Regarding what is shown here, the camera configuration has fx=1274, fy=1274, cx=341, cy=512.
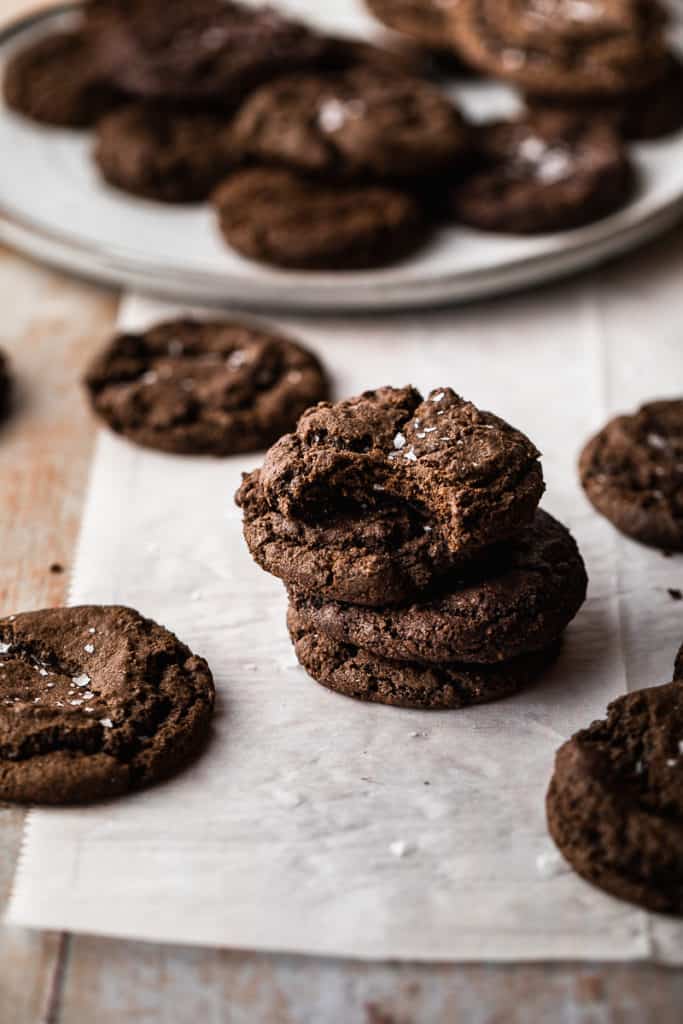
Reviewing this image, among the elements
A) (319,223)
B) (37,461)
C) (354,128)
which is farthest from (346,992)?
(354,128)

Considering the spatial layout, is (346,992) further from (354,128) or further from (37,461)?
(354,128)

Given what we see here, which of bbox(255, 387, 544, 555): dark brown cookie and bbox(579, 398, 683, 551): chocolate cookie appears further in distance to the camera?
bbox(579, 398, 683, 551): chocolate cookie

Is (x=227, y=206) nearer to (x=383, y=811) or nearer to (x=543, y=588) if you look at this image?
(x=543, y=588)

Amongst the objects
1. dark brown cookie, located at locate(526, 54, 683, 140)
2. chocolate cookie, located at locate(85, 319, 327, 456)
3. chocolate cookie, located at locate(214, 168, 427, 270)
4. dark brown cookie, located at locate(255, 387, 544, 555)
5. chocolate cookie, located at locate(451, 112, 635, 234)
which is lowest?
chocolate cookie, located at locate(85, 319, 327, 456)

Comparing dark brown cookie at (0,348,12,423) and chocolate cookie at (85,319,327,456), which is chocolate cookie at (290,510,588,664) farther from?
dark brown cookie at (0,348,12,423)

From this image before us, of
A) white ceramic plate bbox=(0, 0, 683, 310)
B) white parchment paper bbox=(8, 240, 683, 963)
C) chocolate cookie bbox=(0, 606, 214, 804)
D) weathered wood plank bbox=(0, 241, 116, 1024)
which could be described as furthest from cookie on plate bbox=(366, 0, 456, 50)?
chocolate cookie bbox=(0, 606, 214, 804)

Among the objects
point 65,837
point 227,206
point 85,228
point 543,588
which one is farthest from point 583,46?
point 65,837
